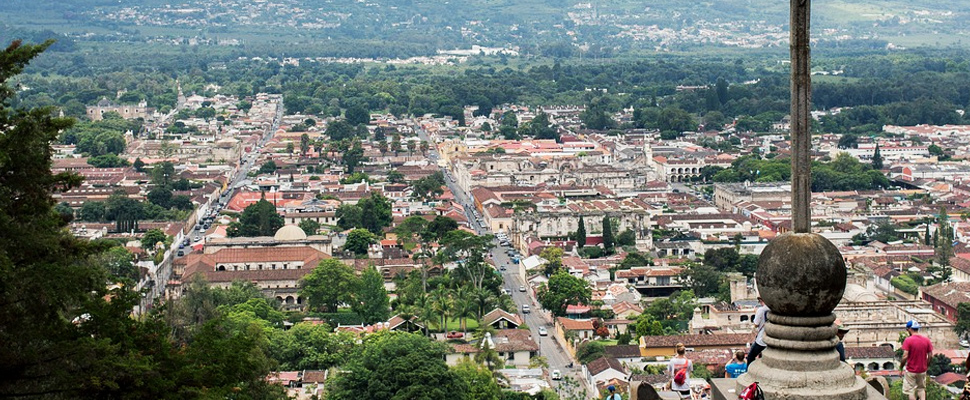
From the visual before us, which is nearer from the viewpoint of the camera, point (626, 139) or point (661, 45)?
point (626, 139)

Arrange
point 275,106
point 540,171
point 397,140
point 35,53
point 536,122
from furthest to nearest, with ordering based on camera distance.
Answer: point 275,106
point 536,122
point 397,140
point 540,171
point 35,53

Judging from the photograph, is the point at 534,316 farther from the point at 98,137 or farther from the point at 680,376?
the point at 98,137

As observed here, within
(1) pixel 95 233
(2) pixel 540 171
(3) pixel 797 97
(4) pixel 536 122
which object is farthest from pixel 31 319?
(4) pixel 536 122

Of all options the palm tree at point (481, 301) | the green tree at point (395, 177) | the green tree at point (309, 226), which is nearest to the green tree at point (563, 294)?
the palm tree at point (481, 301)

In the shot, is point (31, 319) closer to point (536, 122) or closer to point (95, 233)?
point (95, 233)

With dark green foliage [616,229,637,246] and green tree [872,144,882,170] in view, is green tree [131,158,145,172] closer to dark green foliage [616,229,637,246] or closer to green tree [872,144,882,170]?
dark green foliage [616,229,637,246]

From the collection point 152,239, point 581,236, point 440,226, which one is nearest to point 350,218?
point 440,226

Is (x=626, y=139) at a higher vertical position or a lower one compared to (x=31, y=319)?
lower

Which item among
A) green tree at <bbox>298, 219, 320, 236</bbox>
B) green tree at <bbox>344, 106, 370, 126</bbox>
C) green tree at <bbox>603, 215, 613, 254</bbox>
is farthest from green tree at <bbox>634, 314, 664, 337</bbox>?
green tree at <bbox>344, 106, 370, 126</bbox>

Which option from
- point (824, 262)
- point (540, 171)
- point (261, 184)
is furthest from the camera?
point (540, 171)
